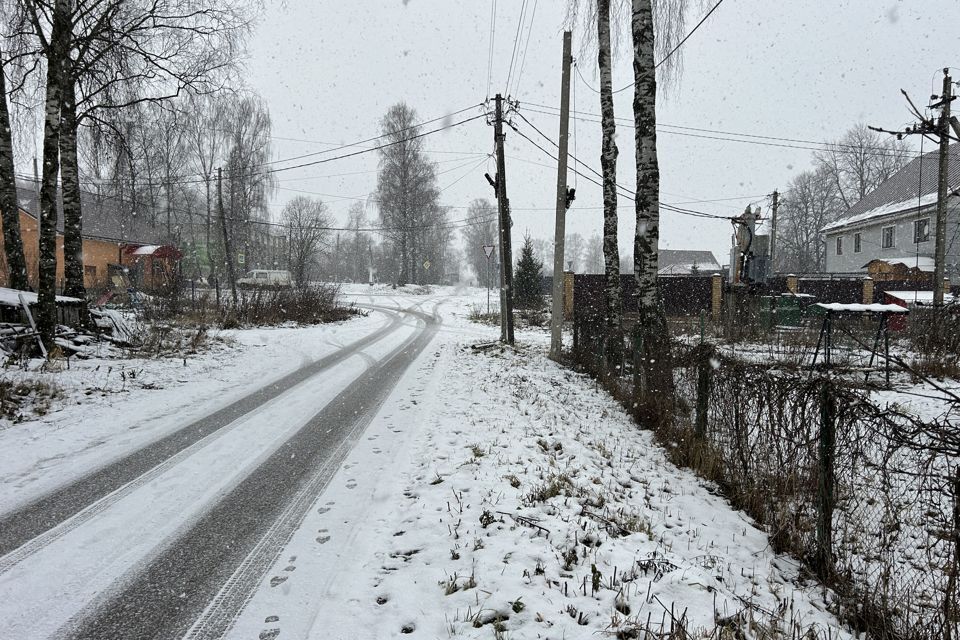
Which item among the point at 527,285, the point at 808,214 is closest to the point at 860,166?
the point at 808,214

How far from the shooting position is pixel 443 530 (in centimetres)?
328

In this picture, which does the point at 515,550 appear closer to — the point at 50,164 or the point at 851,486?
the point at 851,486

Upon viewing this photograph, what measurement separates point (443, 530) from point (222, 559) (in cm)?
141

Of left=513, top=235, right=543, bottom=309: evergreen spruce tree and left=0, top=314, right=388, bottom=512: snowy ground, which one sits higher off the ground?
left=513, top=235, right=543, bottom=309: evergreen spruce tree

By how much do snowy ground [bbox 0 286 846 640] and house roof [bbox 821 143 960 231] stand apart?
31587mm

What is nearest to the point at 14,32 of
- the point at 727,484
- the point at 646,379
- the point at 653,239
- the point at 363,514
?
the point at 363,514

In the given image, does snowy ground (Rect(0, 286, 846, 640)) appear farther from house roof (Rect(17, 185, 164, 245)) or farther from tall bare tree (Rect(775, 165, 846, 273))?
tall bare tree (Rect(775, 165, 846, 273))

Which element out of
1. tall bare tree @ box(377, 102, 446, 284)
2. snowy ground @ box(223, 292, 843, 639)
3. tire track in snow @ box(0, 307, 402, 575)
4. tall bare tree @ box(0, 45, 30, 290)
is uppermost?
tall bare tree @ box(377, 102, 446, 284)

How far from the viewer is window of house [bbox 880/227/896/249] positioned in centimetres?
2977

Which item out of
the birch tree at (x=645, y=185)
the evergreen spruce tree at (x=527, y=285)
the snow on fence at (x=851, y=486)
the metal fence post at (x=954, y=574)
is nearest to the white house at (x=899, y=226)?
the evergreen spruce tree at (x=527, y=285)

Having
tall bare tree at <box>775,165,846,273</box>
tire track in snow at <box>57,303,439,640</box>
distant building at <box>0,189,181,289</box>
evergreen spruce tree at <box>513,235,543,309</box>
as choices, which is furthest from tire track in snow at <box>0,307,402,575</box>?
tall bare tree at <box>775,165,846,273</box>

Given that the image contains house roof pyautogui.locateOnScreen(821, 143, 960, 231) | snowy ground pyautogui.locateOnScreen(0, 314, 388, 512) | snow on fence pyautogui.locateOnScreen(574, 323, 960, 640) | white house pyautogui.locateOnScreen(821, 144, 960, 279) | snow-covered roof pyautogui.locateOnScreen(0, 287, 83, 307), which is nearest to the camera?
snow on fence pyautogui.locateOnScreen(574, 323, 960, 640)

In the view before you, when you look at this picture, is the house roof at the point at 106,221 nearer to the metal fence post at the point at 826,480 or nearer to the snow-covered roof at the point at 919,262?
the metal fence post at the point at 826,480

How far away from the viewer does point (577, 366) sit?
10.5m
